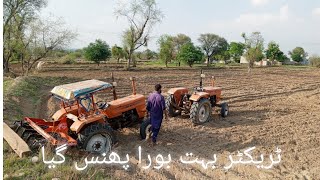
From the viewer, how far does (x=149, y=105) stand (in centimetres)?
733

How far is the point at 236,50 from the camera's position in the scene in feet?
206

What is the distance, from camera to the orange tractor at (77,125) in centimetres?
625

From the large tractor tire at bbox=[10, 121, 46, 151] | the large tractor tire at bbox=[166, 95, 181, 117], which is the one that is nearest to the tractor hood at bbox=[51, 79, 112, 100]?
the large tractor tire at bbox=[10, 121, 46, 151]

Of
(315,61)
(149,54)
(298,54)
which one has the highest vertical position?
(298,54)

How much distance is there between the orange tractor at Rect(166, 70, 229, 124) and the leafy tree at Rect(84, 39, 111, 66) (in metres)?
29.6

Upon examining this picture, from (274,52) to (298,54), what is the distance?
44.9 ft

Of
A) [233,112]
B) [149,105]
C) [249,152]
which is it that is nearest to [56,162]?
[149,105]

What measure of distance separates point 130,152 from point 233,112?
5002 millimetres

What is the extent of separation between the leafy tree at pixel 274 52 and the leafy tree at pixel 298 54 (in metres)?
10.9

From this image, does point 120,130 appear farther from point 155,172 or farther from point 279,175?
point 279,175

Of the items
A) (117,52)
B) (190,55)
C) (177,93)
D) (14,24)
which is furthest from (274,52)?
(177,93)

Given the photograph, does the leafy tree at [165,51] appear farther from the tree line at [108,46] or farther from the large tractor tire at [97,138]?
the large tractor tire at [97,138]

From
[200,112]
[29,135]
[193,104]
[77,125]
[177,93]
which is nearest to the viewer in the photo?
[77,125]

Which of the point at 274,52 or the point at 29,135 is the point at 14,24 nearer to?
the point at 29,135
